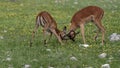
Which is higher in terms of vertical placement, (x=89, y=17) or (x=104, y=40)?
(x=89, y=17)

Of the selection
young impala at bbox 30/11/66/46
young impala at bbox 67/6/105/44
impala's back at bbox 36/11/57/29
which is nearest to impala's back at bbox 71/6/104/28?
young impala at bbox 67/6/105/44

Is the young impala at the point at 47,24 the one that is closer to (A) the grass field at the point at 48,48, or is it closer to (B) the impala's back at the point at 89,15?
(A) the grass field at the point at 48,48

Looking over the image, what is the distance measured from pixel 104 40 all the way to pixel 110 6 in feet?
38.2

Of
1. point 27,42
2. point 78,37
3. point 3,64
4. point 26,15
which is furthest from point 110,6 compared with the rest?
point 3,64

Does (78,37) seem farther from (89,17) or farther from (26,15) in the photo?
(26,15)

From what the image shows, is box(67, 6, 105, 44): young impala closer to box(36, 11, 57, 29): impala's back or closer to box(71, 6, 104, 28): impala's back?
box(71, 6, 104, 28): impala's back

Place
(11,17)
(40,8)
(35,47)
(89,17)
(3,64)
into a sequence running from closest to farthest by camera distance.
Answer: (3,64), (35,47), (89,17), (11,17), (40,8)

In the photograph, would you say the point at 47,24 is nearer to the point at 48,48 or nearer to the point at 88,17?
the point at 48,48

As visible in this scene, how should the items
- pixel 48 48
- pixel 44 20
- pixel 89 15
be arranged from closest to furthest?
1. pixel 48 48
2. pixel 44 20
3. pixel 89 15

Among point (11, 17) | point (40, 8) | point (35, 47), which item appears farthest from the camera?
point (40, 8)

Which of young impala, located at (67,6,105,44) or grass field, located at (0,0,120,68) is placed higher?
young impala, located at (67,6,105,44)

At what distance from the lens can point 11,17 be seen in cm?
1955

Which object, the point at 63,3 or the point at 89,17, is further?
the point at 63,3

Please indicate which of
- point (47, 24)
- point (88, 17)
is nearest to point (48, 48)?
point (47, 24)
